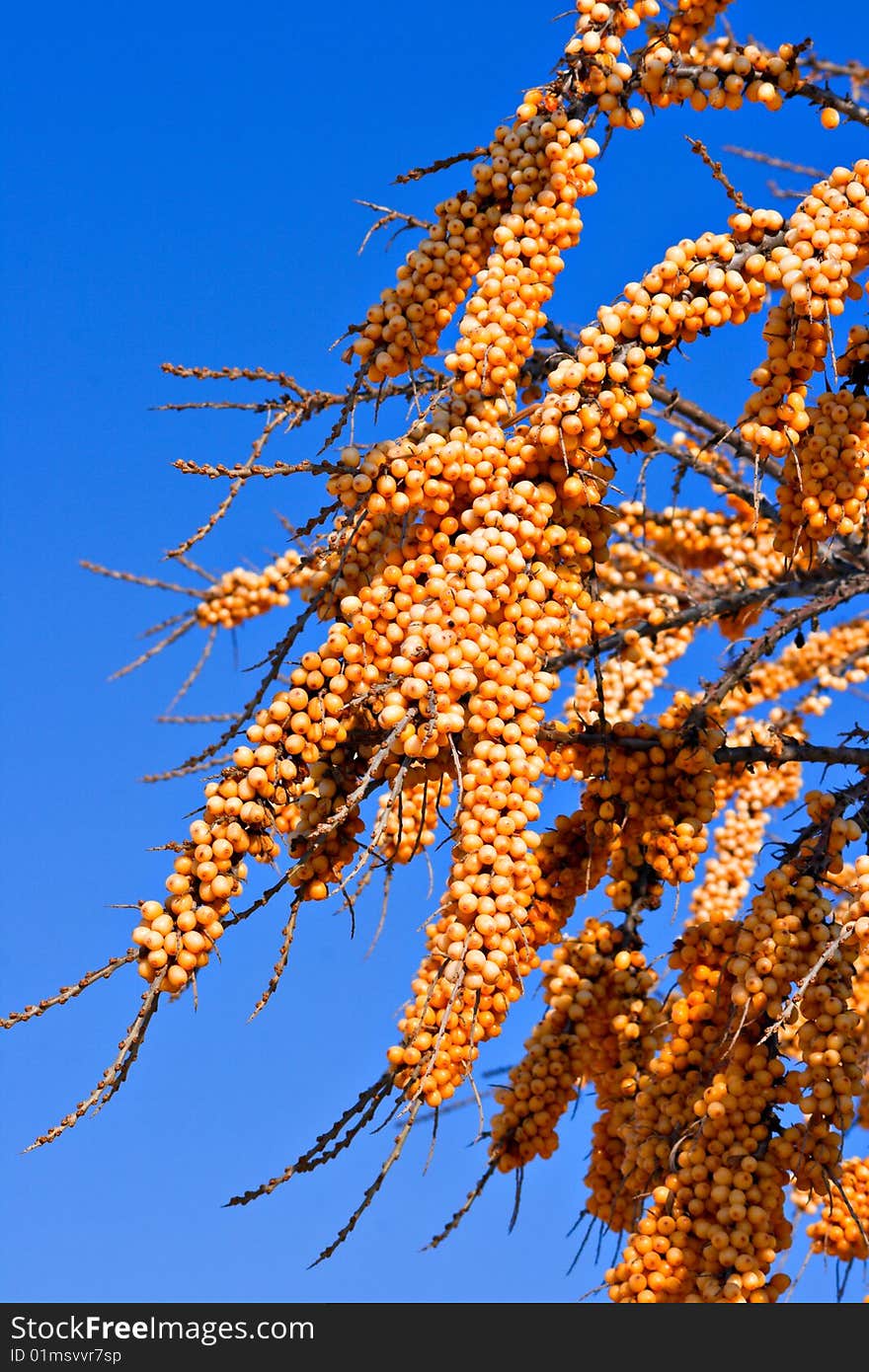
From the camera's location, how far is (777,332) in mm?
4246

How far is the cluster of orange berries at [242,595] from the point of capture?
323 inches

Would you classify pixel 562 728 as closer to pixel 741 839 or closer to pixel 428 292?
pixel 428 292

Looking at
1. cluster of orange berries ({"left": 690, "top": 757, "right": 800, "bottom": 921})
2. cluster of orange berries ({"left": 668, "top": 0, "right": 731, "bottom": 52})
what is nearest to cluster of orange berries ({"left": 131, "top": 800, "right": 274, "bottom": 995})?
cluster of orange berries ({"left": 668, "top": 0, "right": 731, "bottom": 52})

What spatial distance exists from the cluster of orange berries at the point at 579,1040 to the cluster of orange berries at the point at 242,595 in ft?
11.5

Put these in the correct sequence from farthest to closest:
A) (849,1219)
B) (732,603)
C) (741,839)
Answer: (741,839) < (732,603) < (849,1219)

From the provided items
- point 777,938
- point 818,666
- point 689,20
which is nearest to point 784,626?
point 777,938

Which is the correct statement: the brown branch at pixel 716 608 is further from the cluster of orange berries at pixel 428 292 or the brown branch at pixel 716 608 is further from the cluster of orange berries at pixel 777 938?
the cluster of orange berries at pixel 428 292

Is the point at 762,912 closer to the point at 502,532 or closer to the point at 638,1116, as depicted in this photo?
the point at 638,1116

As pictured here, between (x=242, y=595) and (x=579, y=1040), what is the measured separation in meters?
4.08

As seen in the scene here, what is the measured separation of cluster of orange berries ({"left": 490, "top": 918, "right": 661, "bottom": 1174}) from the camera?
200 inches

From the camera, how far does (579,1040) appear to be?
5207 mm

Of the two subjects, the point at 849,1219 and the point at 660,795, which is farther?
the point at 849,1219

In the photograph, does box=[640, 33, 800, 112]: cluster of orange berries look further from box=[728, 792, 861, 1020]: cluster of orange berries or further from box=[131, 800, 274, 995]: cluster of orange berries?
box=[131, 800, 274, 995]: cluster of orange berries

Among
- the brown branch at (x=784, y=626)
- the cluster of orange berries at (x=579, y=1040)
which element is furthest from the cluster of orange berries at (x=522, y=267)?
the cluster of orange berries at (x=579, y=1040)
